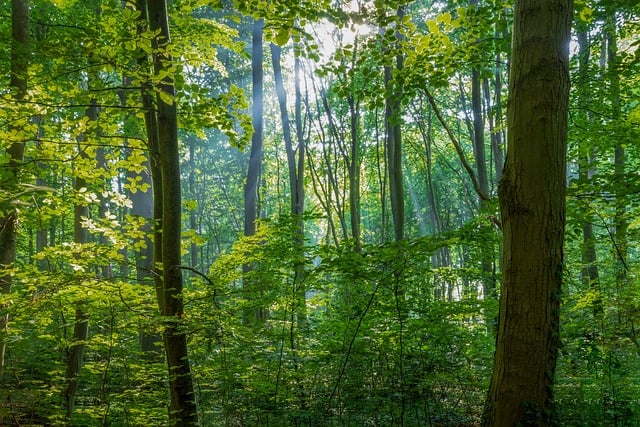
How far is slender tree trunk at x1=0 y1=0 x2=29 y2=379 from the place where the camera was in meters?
3.88

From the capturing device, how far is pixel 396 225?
9.73 m

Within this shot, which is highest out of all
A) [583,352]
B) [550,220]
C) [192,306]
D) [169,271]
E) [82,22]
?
[82,22]

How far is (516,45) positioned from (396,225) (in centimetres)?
714

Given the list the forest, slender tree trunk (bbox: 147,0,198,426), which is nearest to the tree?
the forest

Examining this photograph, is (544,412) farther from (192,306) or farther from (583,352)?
(192,306)

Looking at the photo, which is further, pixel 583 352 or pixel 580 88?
pixel 580 88

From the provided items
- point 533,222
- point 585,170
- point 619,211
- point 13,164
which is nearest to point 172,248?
point 13,164

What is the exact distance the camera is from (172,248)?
3.86m

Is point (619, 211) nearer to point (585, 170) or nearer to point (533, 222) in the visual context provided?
point (585, 170)

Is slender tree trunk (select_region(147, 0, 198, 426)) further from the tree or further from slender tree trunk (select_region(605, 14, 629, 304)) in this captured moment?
slender tree trunk (select_region(605, 14, 629, 304))

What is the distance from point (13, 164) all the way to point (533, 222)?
4651 mm

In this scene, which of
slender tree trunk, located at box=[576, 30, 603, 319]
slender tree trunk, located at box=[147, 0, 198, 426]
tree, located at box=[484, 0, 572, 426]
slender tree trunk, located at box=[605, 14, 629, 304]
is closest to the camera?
tree, located at box=[484, 0, 572, 426]

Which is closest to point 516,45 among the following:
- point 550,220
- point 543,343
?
point 550,220

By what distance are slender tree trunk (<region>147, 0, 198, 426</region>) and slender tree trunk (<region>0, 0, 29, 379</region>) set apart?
3.70 feet
